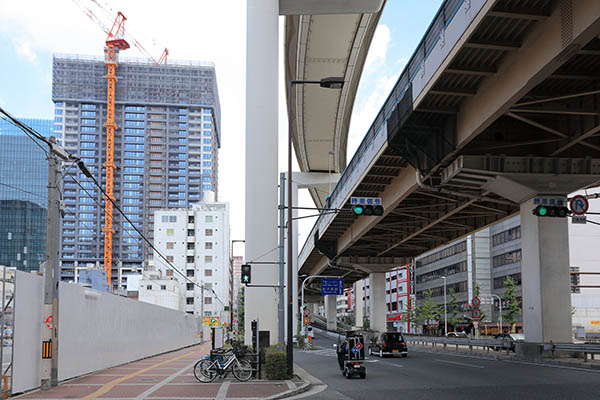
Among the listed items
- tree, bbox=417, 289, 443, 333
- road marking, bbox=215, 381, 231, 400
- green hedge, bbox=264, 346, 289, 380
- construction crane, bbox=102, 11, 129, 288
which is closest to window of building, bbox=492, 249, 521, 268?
tree, bbox=417, 289, 443, 333

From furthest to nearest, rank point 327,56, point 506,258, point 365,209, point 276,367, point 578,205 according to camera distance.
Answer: point 506,258 → point 327,56 → point 578,205 → point 365,209 → point 276,367

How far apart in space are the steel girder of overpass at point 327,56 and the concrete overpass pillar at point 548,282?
14.8 metres

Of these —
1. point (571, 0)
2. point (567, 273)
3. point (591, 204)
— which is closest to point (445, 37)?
point (571, 0)

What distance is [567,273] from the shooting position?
2992 cm

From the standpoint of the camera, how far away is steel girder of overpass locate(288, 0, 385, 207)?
119 ft

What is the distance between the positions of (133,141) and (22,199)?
40.0 metres

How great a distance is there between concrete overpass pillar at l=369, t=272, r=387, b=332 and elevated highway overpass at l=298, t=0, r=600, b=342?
2545 cm

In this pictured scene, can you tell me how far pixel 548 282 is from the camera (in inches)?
1173

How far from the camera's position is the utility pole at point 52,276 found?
1808 centimetres

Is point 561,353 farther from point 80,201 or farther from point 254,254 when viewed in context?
point 80,201

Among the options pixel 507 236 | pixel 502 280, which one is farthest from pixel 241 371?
pixel 502 280

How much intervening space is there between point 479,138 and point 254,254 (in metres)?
12.2

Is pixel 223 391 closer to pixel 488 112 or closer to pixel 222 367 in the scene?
pixel 222 367

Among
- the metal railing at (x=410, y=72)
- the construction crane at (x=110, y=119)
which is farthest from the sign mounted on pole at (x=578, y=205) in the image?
the construction crane at (x=110, y=119)
